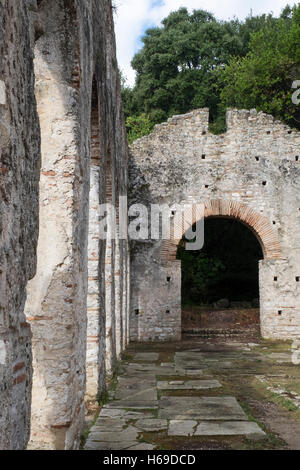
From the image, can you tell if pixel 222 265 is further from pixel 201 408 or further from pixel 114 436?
pixel 114 436

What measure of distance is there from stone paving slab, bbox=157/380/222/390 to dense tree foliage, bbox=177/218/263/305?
412 inches

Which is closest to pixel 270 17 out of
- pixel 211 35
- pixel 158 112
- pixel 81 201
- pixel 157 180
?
pixel 211 35

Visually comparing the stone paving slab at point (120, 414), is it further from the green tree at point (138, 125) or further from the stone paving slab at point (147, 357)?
the green tree at point (138, 125)

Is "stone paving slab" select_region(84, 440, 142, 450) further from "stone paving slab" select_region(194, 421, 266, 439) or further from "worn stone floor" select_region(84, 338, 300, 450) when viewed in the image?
"stone paving slab" select_region(194, 421, 266, 439)

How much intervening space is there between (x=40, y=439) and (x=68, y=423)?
0.68ft

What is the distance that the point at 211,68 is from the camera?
74.9 ft

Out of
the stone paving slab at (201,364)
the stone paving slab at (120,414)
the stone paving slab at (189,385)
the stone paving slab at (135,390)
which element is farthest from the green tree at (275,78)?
the stone paving slab at (120,414)

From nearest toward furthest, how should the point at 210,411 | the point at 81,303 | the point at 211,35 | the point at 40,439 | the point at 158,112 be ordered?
the point at 40,439
the point at 81,303
the point at 210,411
the point at 158,112
the point at 211,35

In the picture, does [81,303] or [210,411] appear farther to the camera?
[210,411]

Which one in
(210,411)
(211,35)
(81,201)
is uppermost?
(211,35)

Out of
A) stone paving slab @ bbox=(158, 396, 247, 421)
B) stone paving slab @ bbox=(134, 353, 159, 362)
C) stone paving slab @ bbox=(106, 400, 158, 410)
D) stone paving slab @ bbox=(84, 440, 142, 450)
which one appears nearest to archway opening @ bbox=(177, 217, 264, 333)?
stone paving slab @ bbox=(134, 353, 159, 362)

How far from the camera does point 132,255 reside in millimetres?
10930

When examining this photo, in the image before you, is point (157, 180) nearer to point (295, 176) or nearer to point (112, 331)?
point (295, 176)

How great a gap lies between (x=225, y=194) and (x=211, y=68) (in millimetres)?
13887
